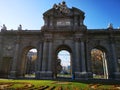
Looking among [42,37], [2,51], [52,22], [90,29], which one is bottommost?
[2,51]

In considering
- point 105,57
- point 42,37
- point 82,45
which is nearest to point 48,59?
point 42,37

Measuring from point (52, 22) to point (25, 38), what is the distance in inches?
340

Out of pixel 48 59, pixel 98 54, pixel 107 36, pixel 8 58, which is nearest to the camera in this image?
pixel 48 59

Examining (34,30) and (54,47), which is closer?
(54,47)

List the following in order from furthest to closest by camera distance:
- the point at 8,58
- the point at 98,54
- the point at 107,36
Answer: the point at 98,54 < the point at 8,58 < the point at 107,36

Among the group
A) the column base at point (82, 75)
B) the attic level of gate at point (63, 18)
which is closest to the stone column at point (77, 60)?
the column base at point (82, 75)

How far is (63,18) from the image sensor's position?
32.7 metres

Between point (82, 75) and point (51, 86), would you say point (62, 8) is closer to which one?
point (82, 75)

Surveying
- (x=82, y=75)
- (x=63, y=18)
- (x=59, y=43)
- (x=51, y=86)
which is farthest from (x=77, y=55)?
(x=51, y=86)

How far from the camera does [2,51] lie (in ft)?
110

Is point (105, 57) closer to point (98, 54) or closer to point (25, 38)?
point (25, 38)

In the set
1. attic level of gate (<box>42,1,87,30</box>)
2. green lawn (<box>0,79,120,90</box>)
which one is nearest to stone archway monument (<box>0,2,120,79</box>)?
attic level of gate (<box>42,1,87,30</box>)

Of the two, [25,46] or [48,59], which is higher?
[25,46]

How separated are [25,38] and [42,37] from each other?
17.2 feet
